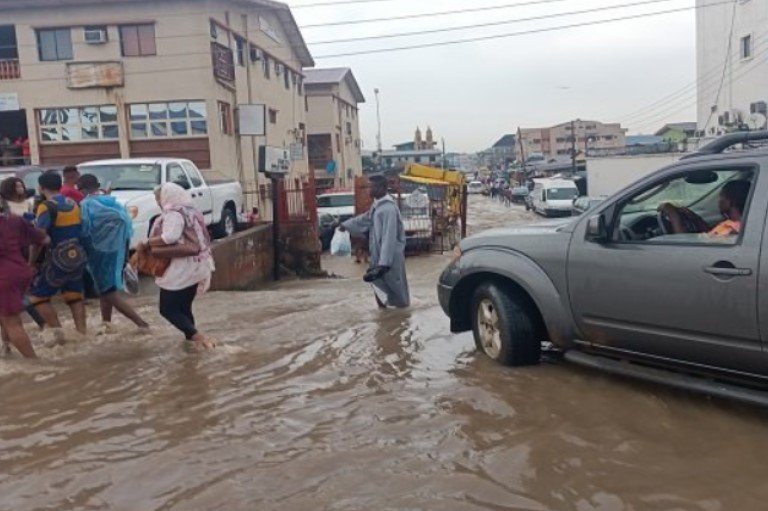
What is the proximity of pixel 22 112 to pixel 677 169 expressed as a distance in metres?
28.1

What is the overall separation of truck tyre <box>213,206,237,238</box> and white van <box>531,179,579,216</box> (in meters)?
26.9

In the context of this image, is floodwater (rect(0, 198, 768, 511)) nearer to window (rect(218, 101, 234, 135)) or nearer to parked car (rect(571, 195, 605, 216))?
parked car (rect(571, 195, 605, 216))

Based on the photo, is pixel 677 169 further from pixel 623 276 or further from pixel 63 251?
pixel 63 251

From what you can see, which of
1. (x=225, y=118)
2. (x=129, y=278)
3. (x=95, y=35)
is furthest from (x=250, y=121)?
(x=129, y=278)

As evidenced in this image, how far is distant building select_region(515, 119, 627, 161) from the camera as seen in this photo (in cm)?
10650

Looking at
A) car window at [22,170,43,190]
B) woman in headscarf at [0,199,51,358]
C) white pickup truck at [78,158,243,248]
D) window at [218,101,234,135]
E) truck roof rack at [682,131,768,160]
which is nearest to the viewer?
truck roof rack at [682,131,768,160]

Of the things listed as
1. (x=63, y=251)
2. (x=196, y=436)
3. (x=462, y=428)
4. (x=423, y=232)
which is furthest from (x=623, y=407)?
(x=423, y=232)

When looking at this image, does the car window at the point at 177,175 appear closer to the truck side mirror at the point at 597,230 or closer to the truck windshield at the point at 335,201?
the truck side mirror at the point at 597,230

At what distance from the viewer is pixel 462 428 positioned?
4.32 metres

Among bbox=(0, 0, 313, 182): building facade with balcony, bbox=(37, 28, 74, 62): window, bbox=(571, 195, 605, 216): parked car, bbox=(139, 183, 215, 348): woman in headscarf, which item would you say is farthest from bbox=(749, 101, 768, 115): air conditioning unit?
bbox=(139, 183, 215, 348): woman in headscarf

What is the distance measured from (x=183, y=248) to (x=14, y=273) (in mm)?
1338

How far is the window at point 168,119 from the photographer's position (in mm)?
26078

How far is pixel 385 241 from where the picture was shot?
753 cm

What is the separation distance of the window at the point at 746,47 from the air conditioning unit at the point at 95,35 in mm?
27013
